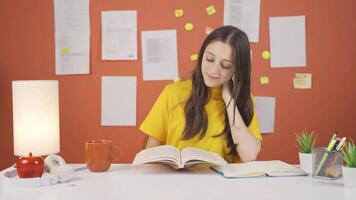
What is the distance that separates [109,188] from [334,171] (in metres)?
0.71

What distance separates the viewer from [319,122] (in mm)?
2910

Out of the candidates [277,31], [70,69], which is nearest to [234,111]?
[277,31]

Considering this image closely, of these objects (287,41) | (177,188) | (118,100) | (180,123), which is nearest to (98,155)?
(177,188)

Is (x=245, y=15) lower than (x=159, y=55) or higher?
higher

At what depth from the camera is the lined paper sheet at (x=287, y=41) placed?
2891 mm

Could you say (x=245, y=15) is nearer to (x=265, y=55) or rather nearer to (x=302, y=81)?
(x=265, y=55)

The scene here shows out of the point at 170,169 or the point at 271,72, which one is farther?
the point at 271,72

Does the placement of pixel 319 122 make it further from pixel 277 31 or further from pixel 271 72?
pixel 277 31

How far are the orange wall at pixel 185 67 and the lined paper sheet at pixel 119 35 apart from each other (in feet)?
0.12

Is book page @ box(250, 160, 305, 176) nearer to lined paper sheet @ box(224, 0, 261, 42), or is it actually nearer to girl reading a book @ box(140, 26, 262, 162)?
girl reading a book @ box(140, 26, 262, 162)

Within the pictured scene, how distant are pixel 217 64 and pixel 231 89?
168mm

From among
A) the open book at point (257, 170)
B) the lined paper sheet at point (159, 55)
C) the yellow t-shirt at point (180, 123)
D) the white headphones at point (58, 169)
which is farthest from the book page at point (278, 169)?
the lined paper sheet at point (159, 55)

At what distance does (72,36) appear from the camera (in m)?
2.96

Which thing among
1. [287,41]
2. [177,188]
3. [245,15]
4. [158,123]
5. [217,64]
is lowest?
[177,188]
